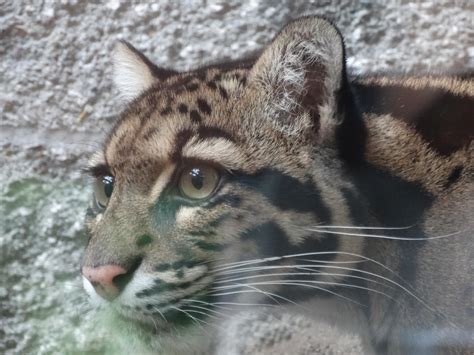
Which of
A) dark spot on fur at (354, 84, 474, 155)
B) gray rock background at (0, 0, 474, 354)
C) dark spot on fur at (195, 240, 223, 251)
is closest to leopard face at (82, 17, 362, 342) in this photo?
dark spot on fur at (195, 240, 223, 251)

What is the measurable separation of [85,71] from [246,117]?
68 centimetres

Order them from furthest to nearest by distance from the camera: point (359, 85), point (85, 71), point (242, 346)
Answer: point (85, 71)
point (242, 346)
point (359, 85)

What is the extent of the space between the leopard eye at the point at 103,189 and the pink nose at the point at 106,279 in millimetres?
240

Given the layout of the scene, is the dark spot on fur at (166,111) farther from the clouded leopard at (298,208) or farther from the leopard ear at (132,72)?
the leopard ear at (132,72)

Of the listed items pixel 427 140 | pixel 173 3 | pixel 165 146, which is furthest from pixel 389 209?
pixel 173 3

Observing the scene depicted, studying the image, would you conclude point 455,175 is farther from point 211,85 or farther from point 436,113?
point 211,85

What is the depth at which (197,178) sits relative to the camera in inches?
56.0

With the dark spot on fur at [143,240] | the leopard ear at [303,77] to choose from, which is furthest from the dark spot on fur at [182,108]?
the dark spot on fur at [143,240]

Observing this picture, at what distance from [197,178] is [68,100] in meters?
0.74

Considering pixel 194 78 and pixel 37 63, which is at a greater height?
pixel 194 78

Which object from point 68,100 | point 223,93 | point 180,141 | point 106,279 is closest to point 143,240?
point 106,279

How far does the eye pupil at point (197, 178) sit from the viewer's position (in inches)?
55.7

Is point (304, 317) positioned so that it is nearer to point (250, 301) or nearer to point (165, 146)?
point (250, 301)

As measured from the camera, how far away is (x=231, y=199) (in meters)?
1.40
